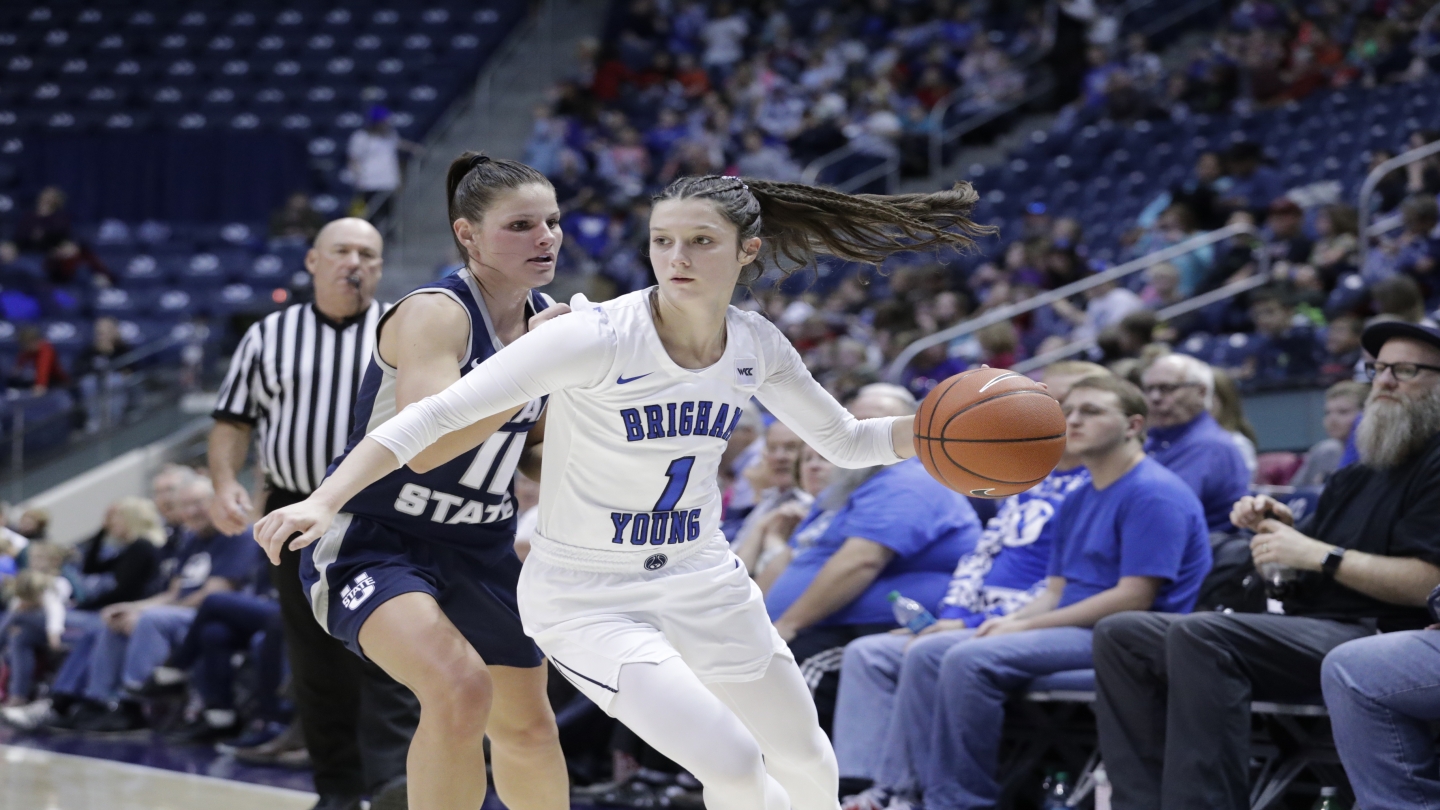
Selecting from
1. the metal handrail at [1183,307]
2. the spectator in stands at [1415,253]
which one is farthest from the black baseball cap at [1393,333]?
the metal handrail at [1183,307]

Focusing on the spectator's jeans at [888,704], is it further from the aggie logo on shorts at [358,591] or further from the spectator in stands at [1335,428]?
the aggie logo on shorts at [358,591]

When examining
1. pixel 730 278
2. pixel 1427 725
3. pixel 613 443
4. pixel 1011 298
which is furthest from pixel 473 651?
pixel 1011 298

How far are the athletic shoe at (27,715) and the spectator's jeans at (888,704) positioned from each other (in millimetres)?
5464

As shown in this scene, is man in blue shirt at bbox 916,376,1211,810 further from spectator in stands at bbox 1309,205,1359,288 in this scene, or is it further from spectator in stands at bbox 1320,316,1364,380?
spectator in stands at bbox 1309,205,1359,288

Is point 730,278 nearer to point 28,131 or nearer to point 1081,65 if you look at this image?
point 1081,65

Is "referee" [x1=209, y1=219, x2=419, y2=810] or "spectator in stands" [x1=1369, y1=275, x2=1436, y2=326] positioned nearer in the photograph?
"referee" [x1=209, y1=219, x2=419, y2=810]

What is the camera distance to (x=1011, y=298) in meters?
10.6

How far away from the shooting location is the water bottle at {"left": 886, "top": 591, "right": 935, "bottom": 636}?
5320 millimetres

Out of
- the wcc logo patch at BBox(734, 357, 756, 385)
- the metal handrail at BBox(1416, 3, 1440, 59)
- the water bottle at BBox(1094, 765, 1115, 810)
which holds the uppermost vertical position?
the metal handrail at BBox(1416, 3, 1440, 59)

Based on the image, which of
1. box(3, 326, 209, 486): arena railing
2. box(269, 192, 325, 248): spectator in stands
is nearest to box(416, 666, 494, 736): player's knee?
box(3, 326, 209, 486): arena railing

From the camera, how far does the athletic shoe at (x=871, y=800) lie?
500cm

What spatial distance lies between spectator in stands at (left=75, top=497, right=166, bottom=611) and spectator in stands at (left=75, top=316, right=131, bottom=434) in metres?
2.89

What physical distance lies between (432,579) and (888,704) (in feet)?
6.89

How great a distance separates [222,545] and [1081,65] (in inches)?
393
